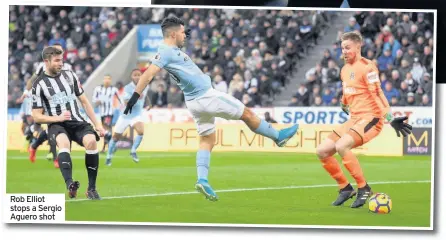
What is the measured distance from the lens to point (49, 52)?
10633 millimetres

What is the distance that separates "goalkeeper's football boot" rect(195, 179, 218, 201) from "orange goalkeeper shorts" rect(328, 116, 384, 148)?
56.4 inches

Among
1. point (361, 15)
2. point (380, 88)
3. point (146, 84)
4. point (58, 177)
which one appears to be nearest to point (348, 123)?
point (380, 88)

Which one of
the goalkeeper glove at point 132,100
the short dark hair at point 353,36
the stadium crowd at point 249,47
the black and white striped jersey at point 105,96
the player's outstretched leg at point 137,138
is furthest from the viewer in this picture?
the player's outstretched leg at point 137,138

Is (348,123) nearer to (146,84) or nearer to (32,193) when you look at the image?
(146,84)

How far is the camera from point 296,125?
11.0 meters

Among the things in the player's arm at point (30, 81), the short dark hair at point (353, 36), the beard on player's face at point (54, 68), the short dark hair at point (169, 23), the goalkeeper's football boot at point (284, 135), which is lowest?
the goalkeeper's football boot at point (284, 135)

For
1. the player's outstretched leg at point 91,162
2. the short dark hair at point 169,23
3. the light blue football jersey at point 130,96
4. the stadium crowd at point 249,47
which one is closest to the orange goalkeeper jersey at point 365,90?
the stadium crowd at point 249,47

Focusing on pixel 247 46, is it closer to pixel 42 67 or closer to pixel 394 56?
pixel 394 56

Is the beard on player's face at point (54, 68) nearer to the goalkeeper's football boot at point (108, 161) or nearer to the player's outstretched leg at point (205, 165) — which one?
the goalkeeper's football boot at point (108, 161)

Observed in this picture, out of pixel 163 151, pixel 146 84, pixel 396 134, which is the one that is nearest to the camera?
pixel 146 84

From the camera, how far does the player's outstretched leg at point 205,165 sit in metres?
10.6

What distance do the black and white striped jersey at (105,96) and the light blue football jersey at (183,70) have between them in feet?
3.65

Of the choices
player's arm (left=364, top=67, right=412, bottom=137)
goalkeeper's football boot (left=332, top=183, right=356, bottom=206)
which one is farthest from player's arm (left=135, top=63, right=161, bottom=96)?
goalkeeper's football boot (left=332, top=183, right=356, bottom=206)

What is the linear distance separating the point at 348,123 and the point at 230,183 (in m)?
1.50
